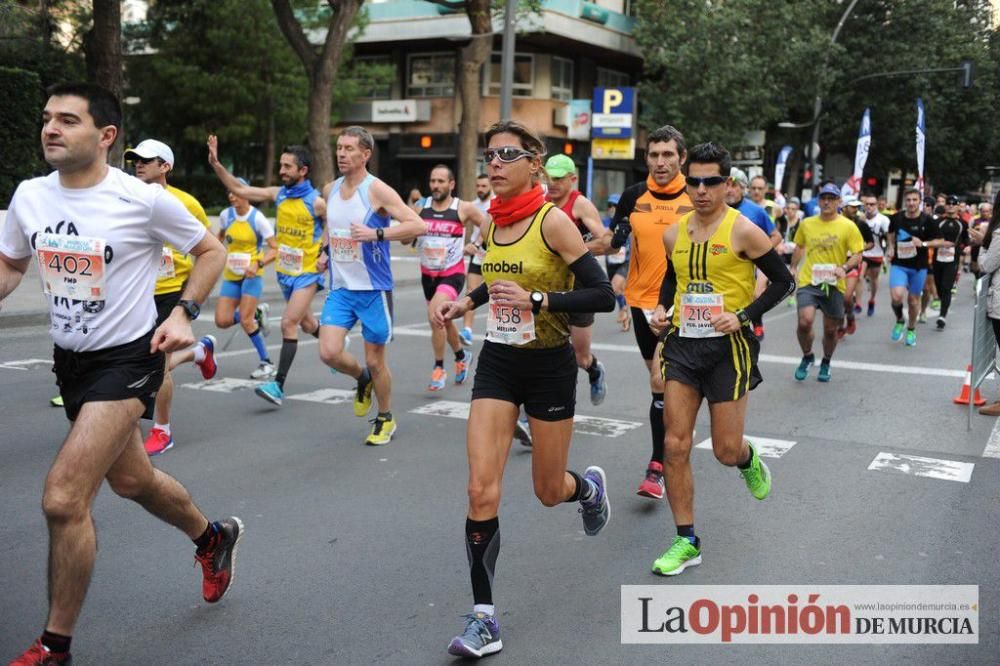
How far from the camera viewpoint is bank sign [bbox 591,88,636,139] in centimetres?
3325

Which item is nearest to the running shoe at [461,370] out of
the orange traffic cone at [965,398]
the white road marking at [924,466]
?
the white road marking at [924,466]

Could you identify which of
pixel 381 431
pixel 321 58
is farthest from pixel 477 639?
pixel 321 58

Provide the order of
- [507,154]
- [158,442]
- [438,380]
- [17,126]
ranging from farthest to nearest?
[17,126] → [438,380] → [158,442] → [507,154]

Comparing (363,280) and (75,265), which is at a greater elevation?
(75,265)

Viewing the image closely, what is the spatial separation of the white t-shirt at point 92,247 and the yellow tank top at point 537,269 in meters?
1.30

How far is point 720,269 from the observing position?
4.96 m

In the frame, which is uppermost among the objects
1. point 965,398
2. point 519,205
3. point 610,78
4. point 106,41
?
point 610,78

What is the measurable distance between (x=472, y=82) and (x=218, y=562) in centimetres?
2330

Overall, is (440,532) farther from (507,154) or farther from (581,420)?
(581,420)

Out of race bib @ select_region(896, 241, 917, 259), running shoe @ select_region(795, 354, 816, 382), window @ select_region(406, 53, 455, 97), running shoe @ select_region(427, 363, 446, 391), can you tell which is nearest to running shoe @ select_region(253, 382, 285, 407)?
running shoe @ select_region(427, 363, 446, 391)

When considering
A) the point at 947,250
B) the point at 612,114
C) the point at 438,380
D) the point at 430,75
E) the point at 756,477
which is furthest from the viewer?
the point at 430,75

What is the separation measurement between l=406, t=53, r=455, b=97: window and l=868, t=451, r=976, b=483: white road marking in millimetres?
35877

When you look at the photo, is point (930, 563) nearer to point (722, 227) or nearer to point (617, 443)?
point (722, 227)

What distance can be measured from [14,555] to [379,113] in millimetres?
39050
